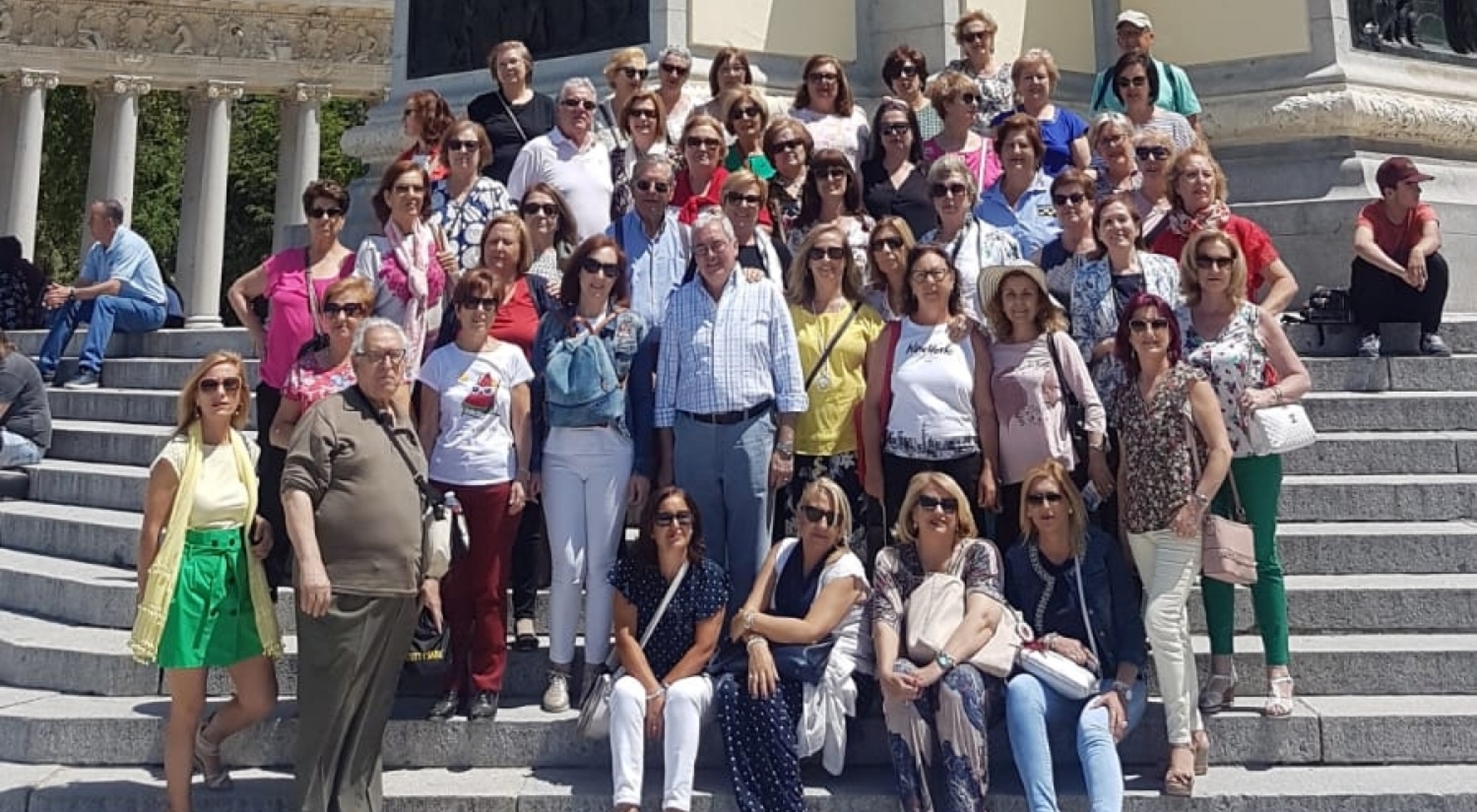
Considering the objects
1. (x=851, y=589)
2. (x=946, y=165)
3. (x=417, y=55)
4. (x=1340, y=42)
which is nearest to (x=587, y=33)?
(x=417, y=55)

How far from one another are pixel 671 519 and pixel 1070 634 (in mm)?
1831

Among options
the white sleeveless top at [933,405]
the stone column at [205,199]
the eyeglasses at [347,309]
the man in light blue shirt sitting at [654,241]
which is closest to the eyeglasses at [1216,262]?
the white sleeveless top at [933,405]

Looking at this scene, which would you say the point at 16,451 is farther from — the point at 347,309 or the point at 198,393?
the point at 347,309

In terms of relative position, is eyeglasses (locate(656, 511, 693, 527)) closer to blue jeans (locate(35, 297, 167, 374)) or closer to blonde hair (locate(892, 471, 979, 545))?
blonde hair (locate(892, 471, 979, 545))

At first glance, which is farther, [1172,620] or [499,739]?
[499,739]

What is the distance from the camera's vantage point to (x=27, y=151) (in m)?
34.1

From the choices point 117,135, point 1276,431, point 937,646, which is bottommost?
point 937,646

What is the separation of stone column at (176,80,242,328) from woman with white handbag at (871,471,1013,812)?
3237 cm

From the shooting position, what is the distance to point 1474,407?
8.66 metres

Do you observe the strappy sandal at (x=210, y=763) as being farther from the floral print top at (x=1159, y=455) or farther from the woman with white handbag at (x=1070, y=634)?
the floral print top at (x=1159, y=455)

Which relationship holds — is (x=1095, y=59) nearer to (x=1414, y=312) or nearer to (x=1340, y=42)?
(x=1340, y=42)

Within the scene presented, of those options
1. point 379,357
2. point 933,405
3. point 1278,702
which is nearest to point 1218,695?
point 1278,702

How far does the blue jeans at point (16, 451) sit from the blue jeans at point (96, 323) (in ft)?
5.67

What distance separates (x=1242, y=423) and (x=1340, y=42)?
23.8 ft
